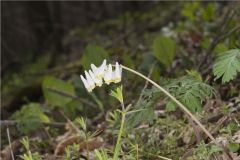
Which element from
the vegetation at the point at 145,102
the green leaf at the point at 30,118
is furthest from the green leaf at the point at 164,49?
the green leaf at the point at 30,118

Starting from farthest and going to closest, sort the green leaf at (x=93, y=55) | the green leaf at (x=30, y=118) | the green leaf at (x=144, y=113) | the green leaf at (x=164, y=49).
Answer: the green leaf at (x=164, y=49) → the green leaf at (x=93, y=55) → the green leaf at (x=30, y=118) → the green leaf at (x=144, y=113)

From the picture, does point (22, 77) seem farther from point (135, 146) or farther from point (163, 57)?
point (135, 146)

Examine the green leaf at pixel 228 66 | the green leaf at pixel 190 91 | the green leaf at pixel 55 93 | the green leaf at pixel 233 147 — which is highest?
the green leaf at pixel 228 66

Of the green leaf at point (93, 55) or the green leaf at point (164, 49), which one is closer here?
the green leaf at point (93, 55)

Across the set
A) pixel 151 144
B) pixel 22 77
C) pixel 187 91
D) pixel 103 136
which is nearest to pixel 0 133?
pixel 103 136

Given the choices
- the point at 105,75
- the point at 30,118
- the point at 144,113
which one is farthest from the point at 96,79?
the point at 30,118

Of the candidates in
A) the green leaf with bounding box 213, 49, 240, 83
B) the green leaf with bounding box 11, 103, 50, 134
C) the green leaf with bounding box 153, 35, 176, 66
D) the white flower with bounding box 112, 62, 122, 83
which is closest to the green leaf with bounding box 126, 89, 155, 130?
the white flower with bounding box 112, 62, 122, 83

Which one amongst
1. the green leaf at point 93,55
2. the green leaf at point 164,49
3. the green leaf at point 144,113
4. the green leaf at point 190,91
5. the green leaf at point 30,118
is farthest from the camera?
the green leaf at point 164,49

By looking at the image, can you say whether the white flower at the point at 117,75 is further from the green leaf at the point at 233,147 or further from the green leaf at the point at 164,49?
the green leaf at the point at 164,49
